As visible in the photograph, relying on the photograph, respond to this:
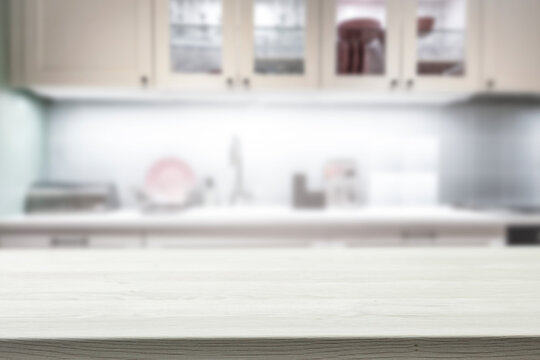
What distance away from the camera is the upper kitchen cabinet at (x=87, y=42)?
79.7 inches

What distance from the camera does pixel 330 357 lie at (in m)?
0.45

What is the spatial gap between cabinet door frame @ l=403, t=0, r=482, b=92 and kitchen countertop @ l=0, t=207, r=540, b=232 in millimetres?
636

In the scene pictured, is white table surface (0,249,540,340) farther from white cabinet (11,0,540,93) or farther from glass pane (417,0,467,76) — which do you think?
glass pane (417,0,467,76)

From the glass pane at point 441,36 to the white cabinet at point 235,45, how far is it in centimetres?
53

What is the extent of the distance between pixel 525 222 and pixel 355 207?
772 millimetres

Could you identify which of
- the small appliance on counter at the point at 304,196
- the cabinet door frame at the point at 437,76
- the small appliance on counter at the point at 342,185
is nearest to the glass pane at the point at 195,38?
the small appliance on counter at the point at 304,196

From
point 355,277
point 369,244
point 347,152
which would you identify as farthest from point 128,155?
point 355,277

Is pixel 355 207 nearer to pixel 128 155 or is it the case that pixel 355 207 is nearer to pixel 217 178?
pixel 217 178

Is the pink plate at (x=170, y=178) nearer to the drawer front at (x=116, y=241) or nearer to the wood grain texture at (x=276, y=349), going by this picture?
the drawer front at (x=116, y=241)

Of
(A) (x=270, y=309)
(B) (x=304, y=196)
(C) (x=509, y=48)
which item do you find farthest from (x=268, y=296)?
(C) (x=509, y=48)

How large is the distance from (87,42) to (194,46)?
0.50 metres

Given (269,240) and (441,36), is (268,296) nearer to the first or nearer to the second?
(269,240)

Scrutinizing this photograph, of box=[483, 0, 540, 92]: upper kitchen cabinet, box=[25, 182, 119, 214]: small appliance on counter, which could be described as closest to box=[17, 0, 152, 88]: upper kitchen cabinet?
box=[25, 182, 119, 214]: small appliance on counter

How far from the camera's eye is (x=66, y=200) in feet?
6.70
